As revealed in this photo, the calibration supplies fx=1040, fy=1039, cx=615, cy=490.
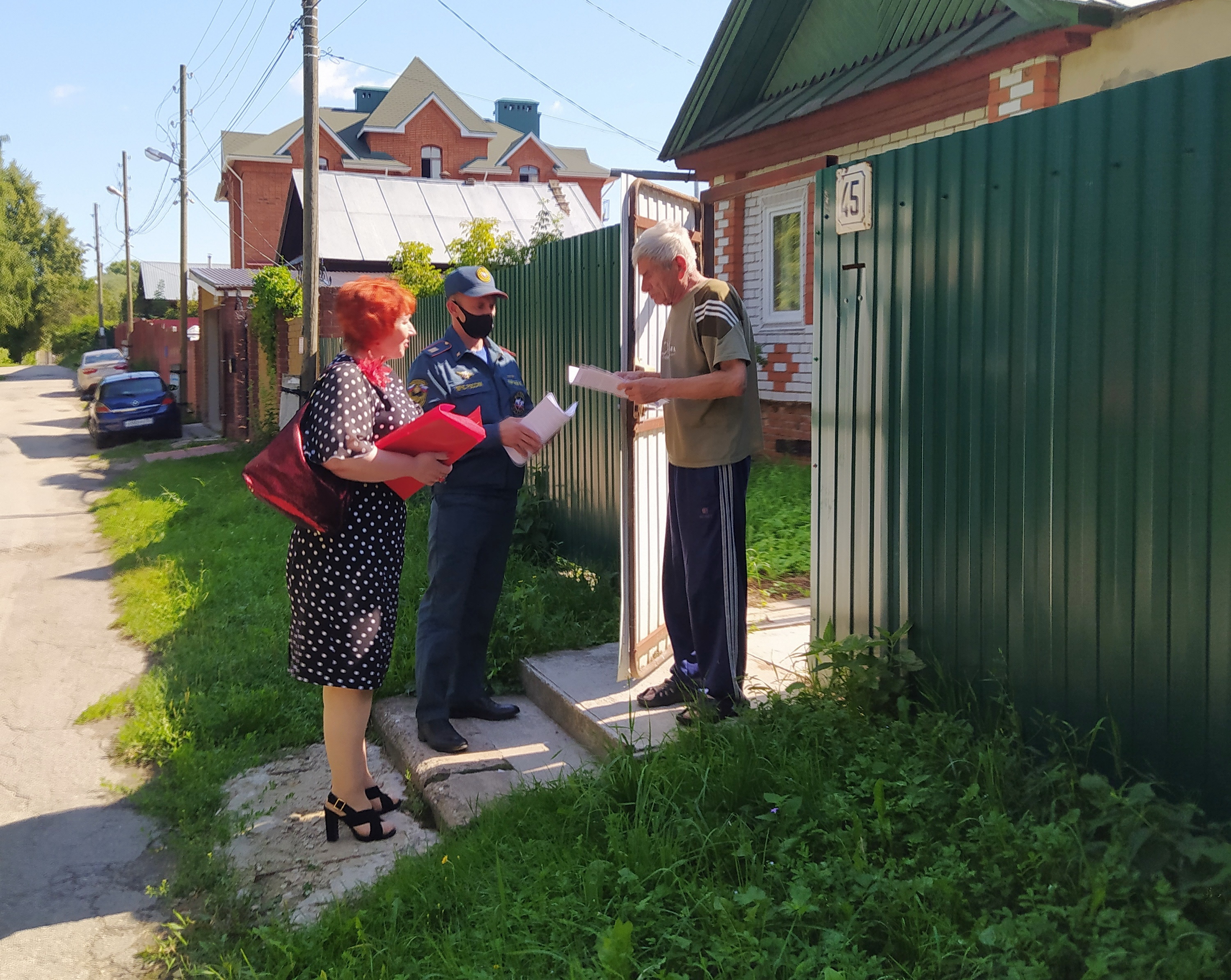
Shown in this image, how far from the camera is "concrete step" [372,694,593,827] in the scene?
4.02m

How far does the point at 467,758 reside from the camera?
14.4 ft

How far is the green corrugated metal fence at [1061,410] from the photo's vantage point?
111 inches

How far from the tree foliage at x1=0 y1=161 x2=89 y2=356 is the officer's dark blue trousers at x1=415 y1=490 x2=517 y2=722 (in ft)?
226

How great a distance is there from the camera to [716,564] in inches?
162

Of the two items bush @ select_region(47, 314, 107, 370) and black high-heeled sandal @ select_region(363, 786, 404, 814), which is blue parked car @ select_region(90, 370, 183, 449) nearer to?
black high-heeled sandal @ select_region(363, 786, 404, 814)

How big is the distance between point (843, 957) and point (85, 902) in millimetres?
2850

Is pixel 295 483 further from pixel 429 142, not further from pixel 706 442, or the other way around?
pixel 429 142

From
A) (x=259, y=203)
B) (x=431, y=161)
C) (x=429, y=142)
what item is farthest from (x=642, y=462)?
(x=431, y=161)

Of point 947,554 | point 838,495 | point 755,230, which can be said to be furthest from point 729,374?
point 755,230

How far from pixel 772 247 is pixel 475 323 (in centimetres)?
783

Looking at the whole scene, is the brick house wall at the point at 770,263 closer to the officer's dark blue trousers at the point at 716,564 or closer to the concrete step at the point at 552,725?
the concrete step at the point at 552,725

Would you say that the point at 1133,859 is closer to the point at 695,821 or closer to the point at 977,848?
the point at 977,848

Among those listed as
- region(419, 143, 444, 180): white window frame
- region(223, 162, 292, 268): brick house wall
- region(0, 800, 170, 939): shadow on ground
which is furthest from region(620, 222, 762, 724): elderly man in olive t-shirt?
region(419, 143, 444, 180): white window frame

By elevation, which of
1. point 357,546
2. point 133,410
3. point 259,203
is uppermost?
point 259,203
